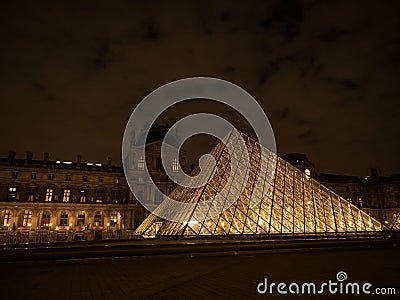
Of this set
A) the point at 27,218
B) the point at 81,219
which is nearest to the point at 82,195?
the point at 81,219

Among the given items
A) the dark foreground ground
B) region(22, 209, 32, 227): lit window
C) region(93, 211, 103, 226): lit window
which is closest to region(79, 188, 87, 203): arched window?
region(93, 211, 103, 226): lit window

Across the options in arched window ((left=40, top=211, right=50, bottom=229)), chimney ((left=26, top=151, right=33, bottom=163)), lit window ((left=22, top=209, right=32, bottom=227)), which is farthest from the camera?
chimney ((left=26, top=151, right=33, bottom=163))

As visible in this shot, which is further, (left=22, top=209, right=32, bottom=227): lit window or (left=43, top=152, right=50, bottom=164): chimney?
(left=43, top=152, right=50, bottom=164): chimney

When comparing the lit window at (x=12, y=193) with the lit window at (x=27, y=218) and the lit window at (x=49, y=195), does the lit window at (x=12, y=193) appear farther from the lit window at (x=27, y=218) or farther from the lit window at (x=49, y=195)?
the lit window at (x=49, y=195)

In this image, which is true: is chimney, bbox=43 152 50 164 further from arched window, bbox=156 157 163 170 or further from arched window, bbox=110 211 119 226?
arched window, bbox=156 157 163 170

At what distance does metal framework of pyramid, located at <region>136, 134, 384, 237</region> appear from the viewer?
15891mm

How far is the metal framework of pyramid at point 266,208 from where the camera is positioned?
15891mm

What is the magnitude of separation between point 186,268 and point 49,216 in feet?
121

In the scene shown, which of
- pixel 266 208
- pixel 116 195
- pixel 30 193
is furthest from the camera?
pixel 116 195

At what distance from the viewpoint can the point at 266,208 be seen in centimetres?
1739

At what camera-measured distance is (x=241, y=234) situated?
1545 centimetres

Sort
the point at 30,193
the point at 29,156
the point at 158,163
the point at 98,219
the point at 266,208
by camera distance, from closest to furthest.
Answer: the point at 266,208, the point at 30,193, the point at 29,156, the point at 98,219, the point at 158,163

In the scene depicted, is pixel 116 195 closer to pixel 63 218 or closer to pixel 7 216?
pixel 63 218

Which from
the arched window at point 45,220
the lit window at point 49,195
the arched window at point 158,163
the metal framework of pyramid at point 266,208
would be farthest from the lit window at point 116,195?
the metal framework of pyramid at point 266,208
